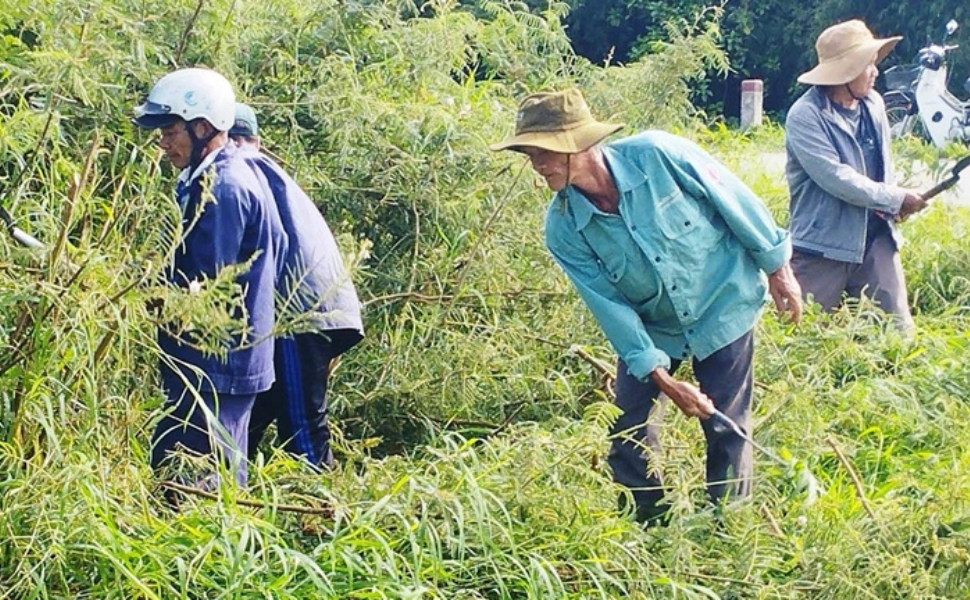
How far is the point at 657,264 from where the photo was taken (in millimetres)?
4359

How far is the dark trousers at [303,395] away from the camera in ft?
16.7

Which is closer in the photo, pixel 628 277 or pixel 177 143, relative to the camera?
pixel 628 277

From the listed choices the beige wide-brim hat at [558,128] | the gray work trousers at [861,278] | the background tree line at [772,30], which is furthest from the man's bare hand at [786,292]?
the background tree line at [772,30]

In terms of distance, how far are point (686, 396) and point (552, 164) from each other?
81 centimetres

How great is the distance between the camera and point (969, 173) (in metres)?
12.3

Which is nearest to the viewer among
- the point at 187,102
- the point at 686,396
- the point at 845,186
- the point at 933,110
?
the point at 686,396

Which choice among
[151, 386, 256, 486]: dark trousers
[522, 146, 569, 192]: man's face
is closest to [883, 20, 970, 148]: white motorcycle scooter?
[522, 146, 569, 192]: man's face

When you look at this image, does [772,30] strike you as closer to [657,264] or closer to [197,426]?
[657,264]

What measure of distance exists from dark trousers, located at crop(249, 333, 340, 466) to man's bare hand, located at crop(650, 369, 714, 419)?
139cm

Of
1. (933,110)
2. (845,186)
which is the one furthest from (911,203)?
(933,110)

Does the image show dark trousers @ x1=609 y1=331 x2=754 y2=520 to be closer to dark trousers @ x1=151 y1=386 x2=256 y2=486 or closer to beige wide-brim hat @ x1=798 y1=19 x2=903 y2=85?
dark trousers @ x1=151 y1=386 x2=256 y2=486

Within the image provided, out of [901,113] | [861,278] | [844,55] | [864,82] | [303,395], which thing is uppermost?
[844,55]

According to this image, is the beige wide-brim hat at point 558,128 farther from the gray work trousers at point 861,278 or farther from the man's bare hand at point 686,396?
the gray work trousers at point 861,278

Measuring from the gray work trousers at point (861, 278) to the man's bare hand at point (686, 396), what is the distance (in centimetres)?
252
